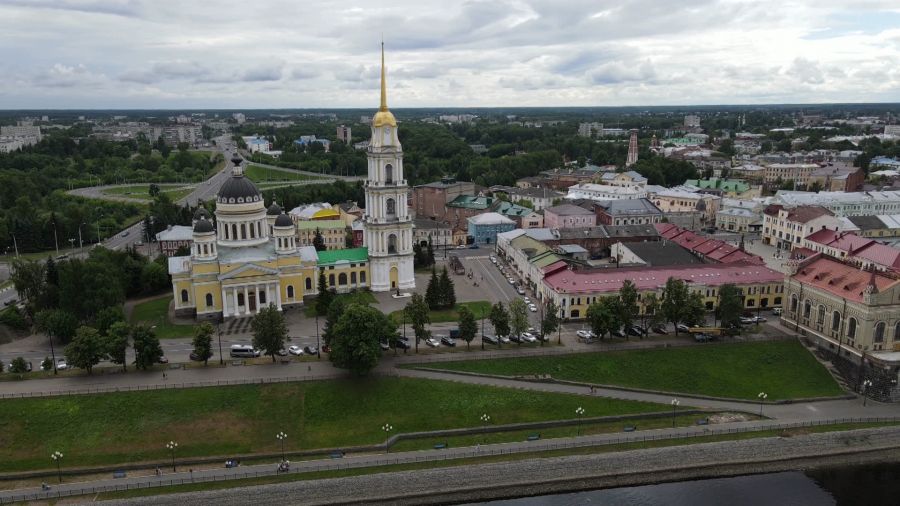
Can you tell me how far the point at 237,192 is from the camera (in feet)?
207

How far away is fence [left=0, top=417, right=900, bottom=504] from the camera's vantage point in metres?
36.1

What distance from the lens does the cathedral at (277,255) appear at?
60625 millimetres

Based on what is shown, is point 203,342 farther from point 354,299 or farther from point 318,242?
point 318,242

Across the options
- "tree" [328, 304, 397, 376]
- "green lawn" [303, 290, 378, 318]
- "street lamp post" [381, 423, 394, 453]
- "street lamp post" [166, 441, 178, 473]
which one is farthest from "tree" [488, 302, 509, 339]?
"street lamp post" [166, 441, 178, 473]

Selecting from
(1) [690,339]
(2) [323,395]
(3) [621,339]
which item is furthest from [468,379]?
(1) [690,339]

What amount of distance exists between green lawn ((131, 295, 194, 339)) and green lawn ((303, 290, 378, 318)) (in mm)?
10459

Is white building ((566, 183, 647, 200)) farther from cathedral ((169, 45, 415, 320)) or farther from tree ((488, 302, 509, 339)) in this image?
tree ((488, 302, 509, 339))

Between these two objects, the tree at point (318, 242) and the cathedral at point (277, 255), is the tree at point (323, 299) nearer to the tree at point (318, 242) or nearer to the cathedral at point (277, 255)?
the cathedral at point (277, 255)

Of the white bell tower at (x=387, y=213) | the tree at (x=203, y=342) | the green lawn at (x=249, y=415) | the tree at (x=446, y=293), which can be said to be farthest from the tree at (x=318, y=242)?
the green lawn at (x=249, y=415)

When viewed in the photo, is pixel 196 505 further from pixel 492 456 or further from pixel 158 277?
pixel 158 277

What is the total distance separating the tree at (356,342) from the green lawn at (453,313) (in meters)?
11.8

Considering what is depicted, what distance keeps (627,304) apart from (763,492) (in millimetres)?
18542

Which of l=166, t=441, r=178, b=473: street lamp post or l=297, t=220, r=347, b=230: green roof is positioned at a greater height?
l=297, t=220, r=347, b=230: green roof

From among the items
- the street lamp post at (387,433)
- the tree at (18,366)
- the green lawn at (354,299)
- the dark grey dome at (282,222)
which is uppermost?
the dark grey dome at (282,222)
